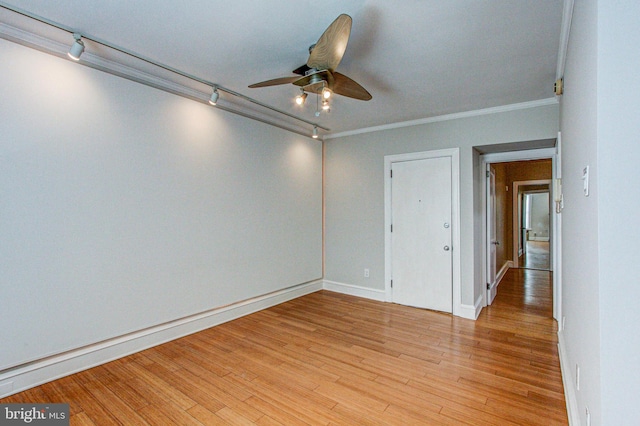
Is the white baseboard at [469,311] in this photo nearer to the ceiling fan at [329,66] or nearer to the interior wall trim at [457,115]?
the interior wall trim at [457,115]

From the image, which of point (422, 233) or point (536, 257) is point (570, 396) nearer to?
point (422, 233)

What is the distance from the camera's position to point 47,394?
2.19 meters

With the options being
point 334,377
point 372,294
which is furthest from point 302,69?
point 372,294

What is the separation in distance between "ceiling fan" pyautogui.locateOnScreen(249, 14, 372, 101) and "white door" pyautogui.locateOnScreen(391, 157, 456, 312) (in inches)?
78.3

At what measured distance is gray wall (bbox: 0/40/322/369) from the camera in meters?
2.22

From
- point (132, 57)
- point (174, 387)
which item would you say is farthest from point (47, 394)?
point (132, 57)

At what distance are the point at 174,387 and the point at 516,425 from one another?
2369 millimetres

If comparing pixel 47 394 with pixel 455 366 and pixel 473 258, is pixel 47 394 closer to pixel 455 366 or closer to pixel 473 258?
pixel 455 366

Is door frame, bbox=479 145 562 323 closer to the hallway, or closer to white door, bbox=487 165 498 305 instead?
white door, bbox=487 165 498 305

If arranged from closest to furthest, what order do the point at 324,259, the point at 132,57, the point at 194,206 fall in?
the point at 132,57
the point at 194,206
the point at 324,259

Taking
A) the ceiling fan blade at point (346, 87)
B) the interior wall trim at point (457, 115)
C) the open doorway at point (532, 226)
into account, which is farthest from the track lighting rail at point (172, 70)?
the open doorway at point (532, 226)

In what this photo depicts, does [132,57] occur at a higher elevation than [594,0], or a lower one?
higher

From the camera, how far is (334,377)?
2465 mm

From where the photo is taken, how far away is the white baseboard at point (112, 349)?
2.22m
